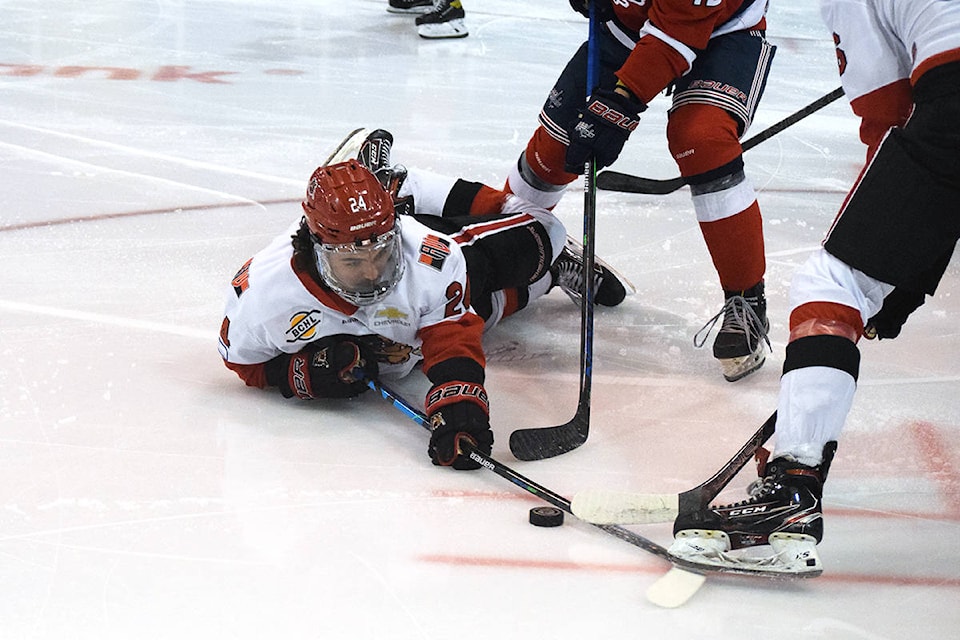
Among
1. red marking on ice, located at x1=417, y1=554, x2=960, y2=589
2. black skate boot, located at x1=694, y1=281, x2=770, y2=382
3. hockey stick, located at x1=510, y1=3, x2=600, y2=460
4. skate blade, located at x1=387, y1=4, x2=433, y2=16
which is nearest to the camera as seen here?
red marking on ice, located at x1=417, y1=554, x2=960, y2=589

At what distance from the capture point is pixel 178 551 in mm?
1751

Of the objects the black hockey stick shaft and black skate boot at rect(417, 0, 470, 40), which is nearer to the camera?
the black hockey stick shaft

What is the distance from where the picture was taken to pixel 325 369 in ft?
7.14

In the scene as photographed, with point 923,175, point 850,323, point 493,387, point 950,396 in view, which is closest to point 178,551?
point 493,387

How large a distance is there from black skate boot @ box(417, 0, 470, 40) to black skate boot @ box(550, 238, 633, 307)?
345 cm

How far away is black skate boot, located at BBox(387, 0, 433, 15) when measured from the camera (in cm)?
676

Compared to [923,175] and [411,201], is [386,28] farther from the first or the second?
[923,175]

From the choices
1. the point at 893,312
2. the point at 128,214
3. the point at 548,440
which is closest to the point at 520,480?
the point at 548,440

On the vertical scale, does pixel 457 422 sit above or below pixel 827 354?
below

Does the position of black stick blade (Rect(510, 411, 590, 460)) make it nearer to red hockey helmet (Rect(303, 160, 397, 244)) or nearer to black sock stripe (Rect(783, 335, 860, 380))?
red hockey helmet (Rect(303, 160, 397, 244))

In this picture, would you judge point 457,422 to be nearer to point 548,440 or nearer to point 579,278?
point 548,440

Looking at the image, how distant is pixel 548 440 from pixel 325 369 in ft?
1.36

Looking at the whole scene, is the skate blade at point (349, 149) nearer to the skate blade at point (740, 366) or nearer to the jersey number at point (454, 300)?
the jersey number at point (454, 300)

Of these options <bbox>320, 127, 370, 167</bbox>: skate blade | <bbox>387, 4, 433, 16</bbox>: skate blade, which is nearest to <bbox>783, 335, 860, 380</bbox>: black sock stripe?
<bbox>320, 127, 370, 167</bbox>: skate blade
